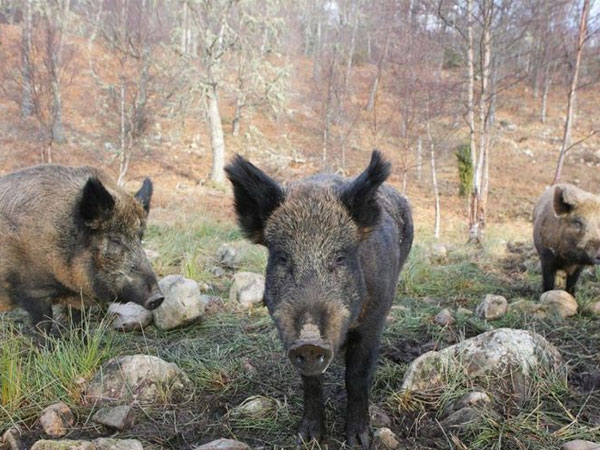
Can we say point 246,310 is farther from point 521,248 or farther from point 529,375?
point 521,248

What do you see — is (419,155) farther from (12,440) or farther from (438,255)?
(12,440)

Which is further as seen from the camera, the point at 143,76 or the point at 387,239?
the point at 143,76

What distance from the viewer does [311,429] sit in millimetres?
3102

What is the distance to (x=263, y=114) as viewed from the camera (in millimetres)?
33562

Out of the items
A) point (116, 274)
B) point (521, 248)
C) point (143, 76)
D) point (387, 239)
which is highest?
point (143, 76)

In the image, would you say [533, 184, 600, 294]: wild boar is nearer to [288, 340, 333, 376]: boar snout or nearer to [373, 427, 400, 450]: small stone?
[373, 427, 400, 450]: small stone

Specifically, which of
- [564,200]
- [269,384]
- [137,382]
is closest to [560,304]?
[564,200]

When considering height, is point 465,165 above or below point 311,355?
below

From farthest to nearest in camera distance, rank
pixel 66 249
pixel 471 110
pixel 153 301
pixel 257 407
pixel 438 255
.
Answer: pixel 471 110 → pixel 438 255 → pixel 66 249 → pixel 153 301 → pixel 257 407

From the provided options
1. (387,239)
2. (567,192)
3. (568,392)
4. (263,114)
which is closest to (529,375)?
(568,392)

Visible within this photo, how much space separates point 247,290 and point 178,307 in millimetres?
1098

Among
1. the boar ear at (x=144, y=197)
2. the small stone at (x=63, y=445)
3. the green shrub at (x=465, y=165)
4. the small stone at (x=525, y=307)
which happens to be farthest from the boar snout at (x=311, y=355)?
the green shrub at (x=465, y=165)

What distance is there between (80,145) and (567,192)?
2044 cm

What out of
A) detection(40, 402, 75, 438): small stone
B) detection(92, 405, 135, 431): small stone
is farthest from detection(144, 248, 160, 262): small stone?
detection(92, 405, 135, 431): small stone
